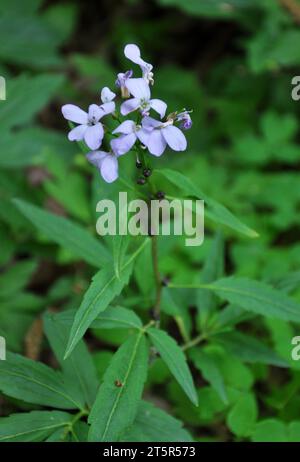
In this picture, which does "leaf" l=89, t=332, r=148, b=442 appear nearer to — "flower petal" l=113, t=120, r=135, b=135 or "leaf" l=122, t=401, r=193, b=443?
"leaf" l=122, t=401, r=193, b=443

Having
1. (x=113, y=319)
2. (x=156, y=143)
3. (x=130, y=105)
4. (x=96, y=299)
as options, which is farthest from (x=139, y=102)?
(x=113, y=319)

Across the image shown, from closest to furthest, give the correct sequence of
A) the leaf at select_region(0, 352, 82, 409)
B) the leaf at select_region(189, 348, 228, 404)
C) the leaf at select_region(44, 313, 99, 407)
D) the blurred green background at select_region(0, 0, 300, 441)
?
the leaf at select_region(0, 352, 82, 409)
the leaf at select_region(44, 313, 99, 407)
the leaf at select_region(189, 348, 228, 404)
the blurred green background at select_region(0, 0, 300, 441)

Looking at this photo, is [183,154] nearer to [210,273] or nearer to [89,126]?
[210,273]

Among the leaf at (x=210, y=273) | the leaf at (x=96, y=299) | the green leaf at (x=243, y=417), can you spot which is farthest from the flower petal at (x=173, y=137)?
the green leaf at (x=243, y=417)

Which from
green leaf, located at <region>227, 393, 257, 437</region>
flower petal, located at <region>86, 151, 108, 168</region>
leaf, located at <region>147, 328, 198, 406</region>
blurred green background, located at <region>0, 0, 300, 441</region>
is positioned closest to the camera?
flower petal, located at <region>86, 151, 108, 168</region>

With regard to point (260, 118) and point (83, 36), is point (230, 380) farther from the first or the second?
point (83, 36)

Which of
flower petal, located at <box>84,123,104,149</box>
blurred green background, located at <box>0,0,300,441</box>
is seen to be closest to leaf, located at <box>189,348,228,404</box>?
blurred green background, located at <box>0,0,300,441</box>
